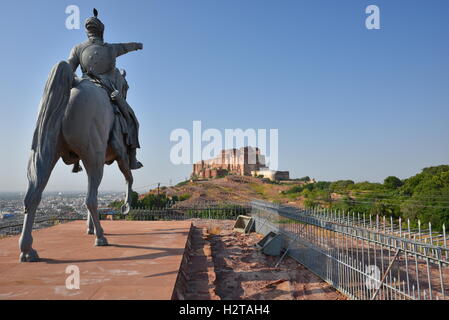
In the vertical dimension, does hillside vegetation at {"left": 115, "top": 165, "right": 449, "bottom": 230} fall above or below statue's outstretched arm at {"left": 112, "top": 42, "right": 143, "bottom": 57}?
below

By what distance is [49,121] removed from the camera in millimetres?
4016

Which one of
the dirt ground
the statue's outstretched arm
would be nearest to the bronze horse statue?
the statue's outstretched arm

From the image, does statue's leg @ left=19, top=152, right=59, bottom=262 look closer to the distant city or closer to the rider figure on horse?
the distant city

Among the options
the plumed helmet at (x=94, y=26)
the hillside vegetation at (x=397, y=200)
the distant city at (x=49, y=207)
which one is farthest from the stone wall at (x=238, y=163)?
the plumed helmet at (x=94, y=26)

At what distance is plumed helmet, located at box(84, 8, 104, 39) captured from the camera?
18.4 feet

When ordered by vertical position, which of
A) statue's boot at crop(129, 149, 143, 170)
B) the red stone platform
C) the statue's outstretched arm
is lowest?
the red stone platform

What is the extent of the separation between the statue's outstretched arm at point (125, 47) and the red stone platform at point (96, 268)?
394 centimetres

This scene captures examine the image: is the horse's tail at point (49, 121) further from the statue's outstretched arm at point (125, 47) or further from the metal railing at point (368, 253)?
the metal railing at point (368, 253)

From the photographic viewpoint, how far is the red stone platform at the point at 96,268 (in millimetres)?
2998

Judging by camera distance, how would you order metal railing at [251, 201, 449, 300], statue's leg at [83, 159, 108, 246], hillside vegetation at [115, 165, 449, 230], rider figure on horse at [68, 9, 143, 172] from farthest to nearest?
hillside vegetation at [115, 165, 449, 230] → rider figure on horse at [68, 9, 143, 172] → statue's leg at [83, 159, 108, 246] → metal railing at [251, 201, 449, 300]

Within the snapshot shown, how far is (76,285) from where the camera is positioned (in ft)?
10.4

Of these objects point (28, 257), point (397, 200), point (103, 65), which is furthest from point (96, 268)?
point (397, 200)

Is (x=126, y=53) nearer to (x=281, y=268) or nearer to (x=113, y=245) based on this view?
(x=113, y=245)

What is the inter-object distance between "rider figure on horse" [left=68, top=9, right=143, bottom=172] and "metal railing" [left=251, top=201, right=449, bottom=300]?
452 centimetres
